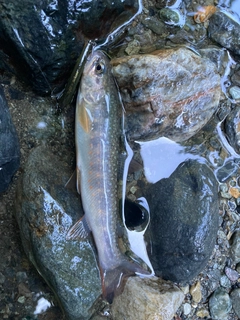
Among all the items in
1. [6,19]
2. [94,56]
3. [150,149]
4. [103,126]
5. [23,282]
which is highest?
[6,19]

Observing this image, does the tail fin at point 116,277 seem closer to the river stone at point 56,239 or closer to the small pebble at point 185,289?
the river stone at point 56,239

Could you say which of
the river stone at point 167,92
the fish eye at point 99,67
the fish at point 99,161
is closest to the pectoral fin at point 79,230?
the fish at point 99,161

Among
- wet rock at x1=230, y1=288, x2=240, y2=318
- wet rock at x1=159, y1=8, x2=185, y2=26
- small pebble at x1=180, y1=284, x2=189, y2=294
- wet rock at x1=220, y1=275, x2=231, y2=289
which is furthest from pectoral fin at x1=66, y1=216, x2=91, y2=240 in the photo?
wet rock at x1=159, y1=8, x2=185, y2=26

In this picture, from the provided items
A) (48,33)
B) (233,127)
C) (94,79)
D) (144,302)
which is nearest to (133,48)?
(94,79)

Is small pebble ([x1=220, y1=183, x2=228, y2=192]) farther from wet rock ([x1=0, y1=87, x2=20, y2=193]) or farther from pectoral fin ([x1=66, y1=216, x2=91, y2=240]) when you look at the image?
wet rock ([x1=0, y1=87, x2=20, y2=193])

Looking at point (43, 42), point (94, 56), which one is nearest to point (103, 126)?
point (94, 56)

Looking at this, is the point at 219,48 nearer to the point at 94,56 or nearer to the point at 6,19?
the point at 94,56
